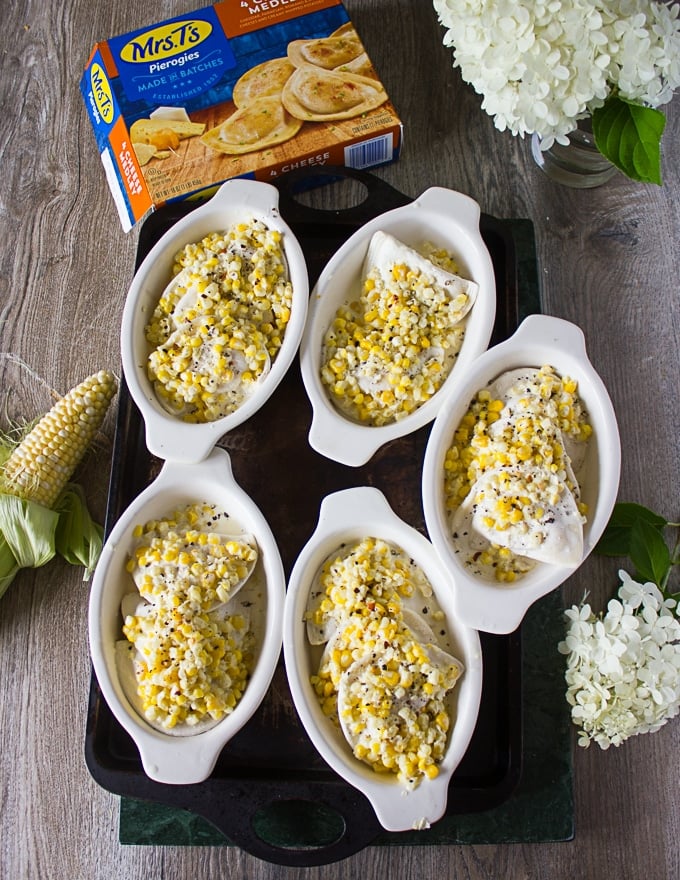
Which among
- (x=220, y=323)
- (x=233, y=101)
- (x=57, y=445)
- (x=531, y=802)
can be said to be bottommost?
(x=531, y=802)

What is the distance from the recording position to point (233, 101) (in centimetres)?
206

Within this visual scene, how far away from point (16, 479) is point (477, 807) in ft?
4.06

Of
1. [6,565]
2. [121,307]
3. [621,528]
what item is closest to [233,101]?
[121,307]

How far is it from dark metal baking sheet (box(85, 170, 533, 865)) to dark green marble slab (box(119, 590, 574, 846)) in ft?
0.35

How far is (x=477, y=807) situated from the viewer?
66.4 inches

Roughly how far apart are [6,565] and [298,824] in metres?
0.89

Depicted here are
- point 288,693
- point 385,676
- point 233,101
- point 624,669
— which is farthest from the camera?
point 233,101

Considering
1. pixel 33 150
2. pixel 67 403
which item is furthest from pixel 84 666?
pixel 33 150

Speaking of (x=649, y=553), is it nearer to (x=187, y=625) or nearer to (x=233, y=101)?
(x=187, y=625)

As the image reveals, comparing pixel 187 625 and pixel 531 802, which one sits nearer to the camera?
pixel 187 625

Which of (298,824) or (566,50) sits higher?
(566,50)

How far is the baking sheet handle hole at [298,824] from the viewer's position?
1.77m

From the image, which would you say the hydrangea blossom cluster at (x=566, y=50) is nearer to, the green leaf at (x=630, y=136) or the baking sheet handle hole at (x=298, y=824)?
the green leaf at (x=630, y=136)

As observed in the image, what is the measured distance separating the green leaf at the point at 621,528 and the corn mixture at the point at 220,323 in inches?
35.2
